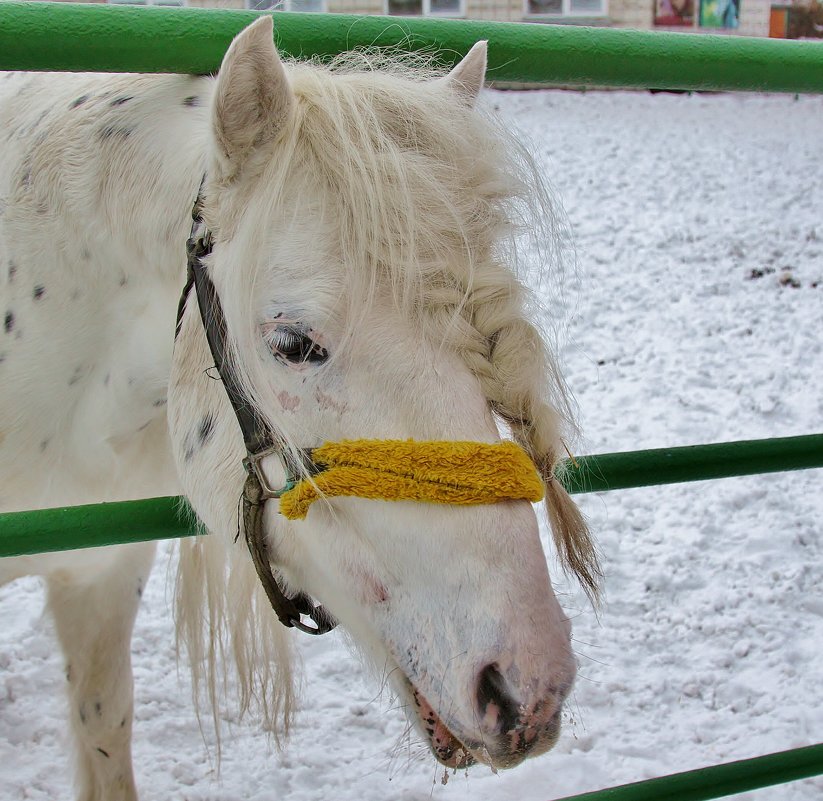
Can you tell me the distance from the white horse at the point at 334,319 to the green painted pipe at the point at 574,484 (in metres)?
0.08

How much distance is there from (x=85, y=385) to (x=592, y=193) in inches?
260

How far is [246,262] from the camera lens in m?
1.22

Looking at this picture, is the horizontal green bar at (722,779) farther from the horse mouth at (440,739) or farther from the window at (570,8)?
the window at (570,8)

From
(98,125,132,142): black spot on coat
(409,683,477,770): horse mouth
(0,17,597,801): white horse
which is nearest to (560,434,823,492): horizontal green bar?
(0,17,597,801): white horse

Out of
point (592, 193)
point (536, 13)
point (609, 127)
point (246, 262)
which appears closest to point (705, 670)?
point (246, 262)

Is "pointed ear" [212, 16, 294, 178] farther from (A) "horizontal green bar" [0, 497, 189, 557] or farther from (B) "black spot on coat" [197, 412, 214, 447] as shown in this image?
(A) "horizontal green bar" [0, 497, 189, 557]

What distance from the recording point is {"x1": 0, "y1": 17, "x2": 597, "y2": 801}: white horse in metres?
1.11

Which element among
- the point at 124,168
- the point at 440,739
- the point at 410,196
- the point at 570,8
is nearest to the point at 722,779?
the point at 440,739

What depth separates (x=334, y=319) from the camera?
1178 mm

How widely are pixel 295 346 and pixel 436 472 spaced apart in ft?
0.87

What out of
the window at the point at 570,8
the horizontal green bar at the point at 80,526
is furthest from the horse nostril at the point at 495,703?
the window at the point at 570,8

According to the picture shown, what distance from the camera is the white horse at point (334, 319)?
3.64 ft

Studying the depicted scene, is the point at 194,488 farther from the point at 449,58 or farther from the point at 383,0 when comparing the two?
the point at 383,0

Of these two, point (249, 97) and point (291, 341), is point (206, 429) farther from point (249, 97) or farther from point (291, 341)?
point (249, 97)
